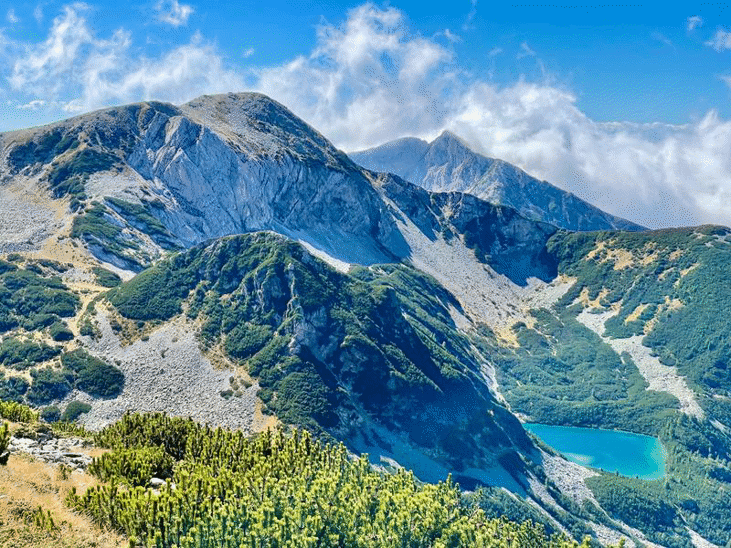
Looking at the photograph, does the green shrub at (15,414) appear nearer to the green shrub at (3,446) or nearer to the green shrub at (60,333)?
the green shrub at (3,446)

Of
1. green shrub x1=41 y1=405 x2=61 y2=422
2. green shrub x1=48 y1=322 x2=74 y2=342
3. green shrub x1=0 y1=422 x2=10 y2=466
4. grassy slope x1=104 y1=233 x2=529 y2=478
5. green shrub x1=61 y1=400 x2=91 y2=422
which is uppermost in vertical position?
grassy slope x1=104 y1=233 x2=529 y2=478

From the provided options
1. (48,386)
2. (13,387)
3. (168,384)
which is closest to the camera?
(13,387)

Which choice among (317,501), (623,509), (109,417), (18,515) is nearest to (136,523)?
(18,515)

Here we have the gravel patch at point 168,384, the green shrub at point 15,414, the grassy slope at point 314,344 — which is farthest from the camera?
the grassy slope at point 314,344

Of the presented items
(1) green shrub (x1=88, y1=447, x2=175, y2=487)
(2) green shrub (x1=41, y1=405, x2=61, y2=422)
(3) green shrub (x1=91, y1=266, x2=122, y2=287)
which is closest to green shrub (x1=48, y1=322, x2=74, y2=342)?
(2) green shrub (x1=41, y1=405, x2=61, y2=422)

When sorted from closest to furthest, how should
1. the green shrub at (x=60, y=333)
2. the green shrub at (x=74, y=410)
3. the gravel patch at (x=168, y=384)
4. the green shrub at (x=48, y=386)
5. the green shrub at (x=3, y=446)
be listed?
the green shrub at (x=3, y=446) → the green shrub at (x=74, y=410) → the green shrub at (x=48, y=386) → the gravel patch at (x=168, y=384) → the green shrub at (x=60, y=333)

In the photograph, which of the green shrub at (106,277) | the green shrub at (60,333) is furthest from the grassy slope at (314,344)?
the green shrub at (106,277)

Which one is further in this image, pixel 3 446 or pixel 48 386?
pixel 48 386

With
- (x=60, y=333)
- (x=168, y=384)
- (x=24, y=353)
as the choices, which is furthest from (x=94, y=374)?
(x=60, y=333)

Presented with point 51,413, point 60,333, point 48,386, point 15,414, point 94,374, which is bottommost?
point 15,414

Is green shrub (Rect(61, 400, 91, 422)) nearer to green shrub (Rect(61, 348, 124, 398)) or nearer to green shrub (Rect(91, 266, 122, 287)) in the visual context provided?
green shrub (Rect(61, 348, 124, 398))

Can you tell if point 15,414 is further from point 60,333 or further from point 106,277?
point 106,277
